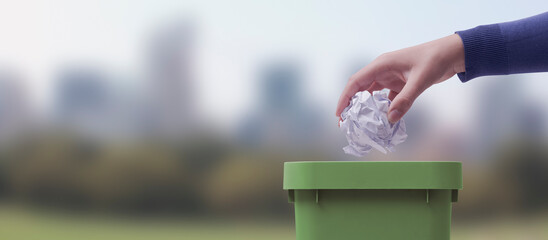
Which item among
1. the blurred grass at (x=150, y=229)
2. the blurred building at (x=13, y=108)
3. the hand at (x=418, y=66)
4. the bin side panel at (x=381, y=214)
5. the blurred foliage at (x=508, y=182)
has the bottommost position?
the blurred grass at (x=150, y=229)

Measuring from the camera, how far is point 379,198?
1.30 metres

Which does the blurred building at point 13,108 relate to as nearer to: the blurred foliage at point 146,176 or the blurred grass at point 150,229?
the blurred foliage at point 146,176

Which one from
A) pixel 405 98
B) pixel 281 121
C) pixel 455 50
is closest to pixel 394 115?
pixel 405 98

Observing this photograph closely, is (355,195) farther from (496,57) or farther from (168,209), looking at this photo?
(168,209)

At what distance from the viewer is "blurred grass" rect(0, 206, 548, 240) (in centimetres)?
278

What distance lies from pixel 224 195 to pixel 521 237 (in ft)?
4.77

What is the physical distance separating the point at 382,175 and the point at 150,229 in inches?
69.4

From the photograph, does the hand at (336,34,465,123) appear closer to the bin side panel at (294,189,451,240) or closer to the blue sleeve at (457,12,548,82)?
the blue sleeve at (457,12,548,82)

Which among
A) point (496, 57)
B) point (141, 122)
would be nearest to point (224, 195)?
point (141, 122)

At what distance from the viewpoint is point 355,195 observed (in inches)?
51.1

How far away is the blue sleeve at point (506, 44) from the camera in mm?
1209

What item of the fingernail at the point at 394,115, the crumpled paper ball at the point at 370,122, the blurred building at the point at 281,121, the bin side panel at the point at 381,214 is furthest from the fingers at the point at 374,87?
the blurred building at the point at 281,121

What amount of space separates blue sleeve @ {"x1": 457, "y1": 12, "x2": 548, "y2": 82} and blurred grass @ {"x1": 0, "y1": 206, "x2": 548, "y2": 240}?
5.70 ft

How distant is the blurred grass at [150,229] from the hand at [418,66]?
65.5 inches
